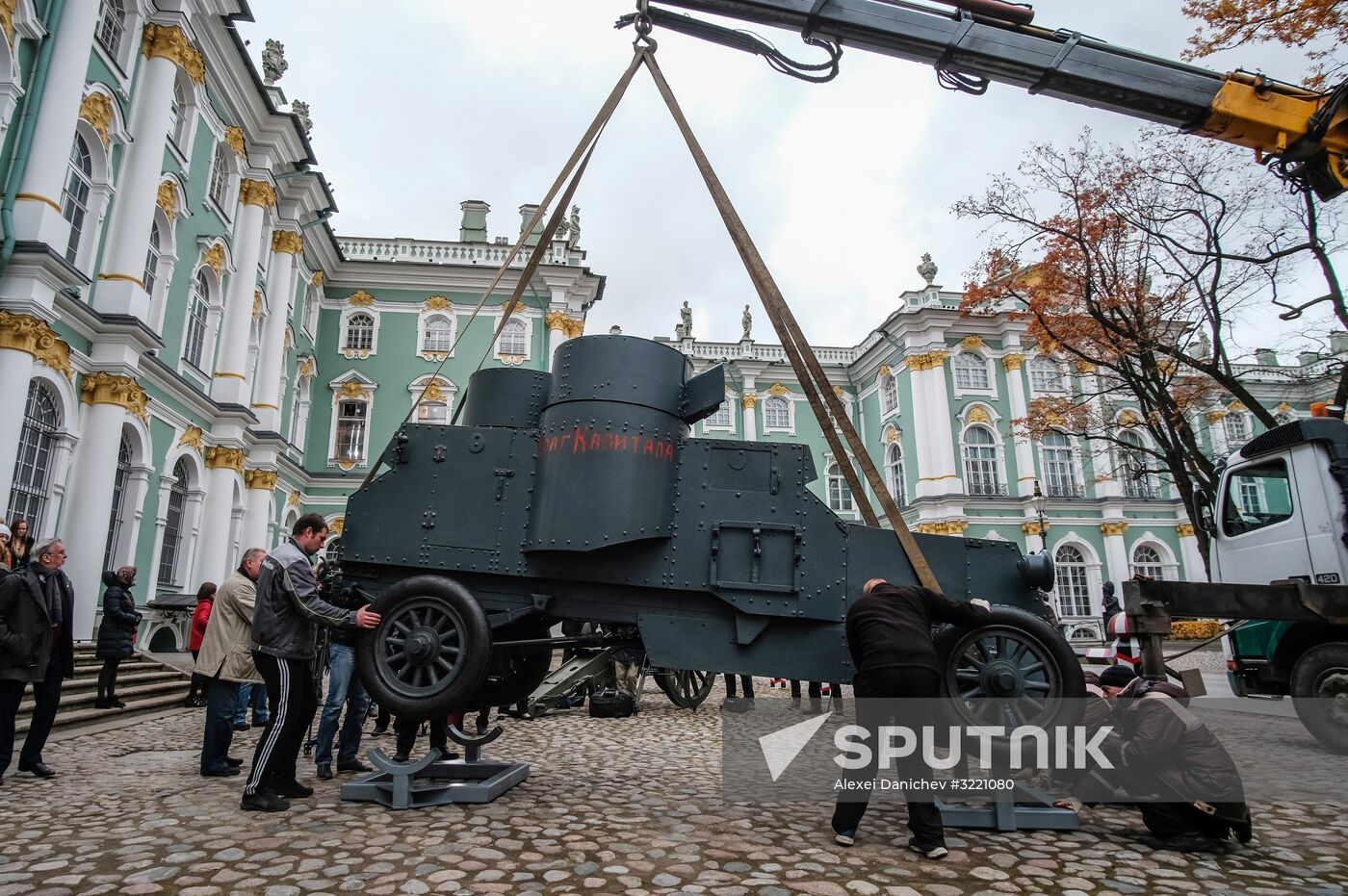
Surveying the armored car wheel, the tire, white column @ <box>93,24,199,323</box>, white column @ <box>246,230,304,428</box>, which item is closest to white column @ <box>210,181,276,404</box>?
white column @ <box>246,230,304,428</box>

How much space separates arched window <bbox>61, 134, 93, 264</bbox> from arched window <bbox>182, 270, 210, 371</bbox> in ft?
13.7

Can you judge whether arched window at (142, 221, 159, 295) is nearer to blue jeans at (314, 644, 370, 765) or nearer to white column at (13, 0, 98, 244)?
white column at (13, 0, 98, 244)

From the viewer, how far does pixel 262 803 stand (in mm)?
4973

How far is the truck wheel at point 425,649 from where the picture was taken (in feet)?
16.6

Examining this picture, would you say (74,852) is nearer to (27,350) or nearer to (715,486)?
(715,486)

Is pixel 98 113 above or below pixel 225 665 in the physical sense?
above

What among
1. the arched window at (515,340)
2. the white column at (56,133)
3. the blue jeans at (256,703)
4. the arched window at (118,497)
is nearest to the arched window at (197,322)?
the arched window at (118,497)

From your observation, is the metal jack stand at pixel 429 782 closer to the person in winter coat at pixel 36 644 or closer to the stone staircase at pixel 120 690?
the person in winter coat at pixel 36 644

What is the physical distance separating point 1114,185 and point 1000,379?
21.5 meters

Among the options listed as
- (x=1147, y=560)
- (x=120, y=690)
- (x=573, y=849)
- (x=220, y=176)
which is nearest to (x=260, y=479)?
(x=220, y=176)

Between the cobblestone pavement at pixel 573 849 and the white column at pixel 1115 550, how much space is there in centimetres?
3089

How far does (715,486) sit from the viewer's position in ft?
17.5

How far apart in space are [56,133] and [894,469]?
32.9 meters

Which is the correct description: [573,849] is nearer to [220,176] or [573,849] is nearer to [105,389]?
[105,389]
